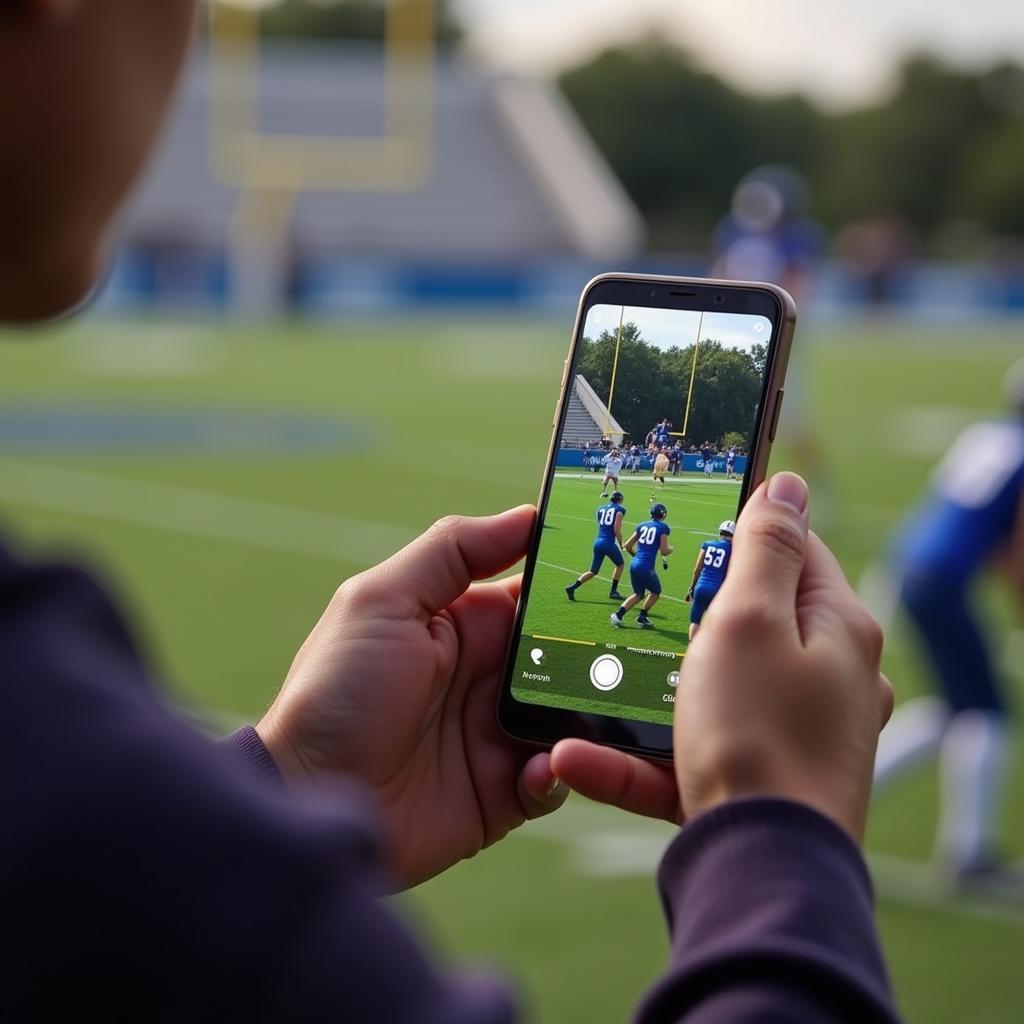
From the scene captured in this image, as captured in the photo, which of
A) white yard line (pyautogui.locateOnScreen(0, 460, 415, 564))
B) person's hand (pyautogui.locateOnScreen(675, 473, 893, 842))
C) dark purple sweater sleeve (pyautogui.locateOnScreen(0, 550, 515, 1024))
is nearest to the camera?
dark purple sweater sleeve (pyautogui.locateOnScreen(0, 550, 515, 1024))

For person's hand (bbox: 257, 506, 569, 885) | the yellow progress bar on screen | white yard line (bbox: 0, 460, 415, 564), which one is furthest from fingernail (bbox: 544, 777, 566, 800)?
white yard line (bbox: 0, 460, 415, 564)

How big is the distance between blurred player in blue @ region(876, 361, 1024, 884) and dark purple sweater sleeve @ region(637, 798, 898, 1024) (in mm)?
3880

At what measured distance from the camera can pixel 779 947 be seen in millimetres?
821

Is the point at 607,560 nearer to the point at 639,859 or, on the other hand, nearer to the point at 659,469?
the point at 659,469

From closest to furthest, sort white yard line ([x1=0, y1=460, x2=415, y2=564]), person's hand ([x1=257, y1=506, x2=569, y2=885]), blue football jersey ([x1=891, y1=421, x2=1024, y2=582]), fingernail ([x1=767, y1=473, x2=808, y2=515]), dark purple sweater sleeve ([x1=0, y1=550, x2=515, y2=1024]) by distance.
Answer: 1. dark purple sweater sleeve ([x1=0, y1=550, x2=515, y2=1024])
2. fingernail ([x1=767, y1=473, x2=808, y2=515])
3. person's hand ([x1=257, y1=506, x2=569, y2=885])
4. blue football jersey ([x1=891, y1=421, x2=1024, y2=582])
5. white yard line ([x1=0, y1=460, x2=415, y2=564])

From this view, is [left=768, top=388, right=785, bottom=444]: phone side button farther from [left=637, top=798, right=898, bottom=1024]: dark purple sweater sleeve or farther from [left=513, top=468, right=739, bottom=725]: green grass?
[left=637, top=798, right=898, bottom=1024]: dark purple sweater sleeve

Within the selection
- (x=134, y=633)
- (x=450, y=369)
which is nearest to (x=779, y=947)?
(x=134, y=633)

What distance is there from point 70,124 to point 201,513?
9.80 metres

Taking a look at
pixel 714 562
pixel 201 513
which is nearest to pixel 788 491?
pixel 714 562

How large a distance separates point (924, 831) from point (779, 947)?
461cm

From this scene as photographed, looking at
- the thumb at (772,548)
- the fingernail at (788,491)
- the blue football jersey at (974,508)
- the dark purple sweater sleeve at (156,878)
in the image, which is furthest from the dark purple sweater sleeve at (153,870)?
the blue football jersey at (974,508)

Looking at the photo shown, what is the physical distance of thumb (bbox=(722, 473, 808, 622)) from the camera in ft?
3.73

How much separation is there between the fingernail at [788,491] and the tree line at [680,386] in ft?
0.75

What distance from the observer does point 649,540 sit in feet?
5.01
